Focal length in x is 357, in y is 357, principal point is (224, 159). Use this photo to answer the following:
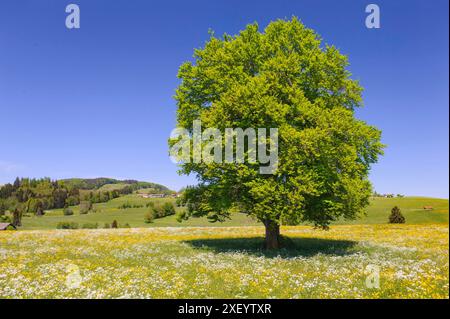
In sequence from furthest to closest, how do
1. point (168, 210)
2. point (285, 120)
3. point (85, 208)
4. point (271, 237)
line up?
point (85, 208), point (168, 210), point (271, 237), point (285, 120)

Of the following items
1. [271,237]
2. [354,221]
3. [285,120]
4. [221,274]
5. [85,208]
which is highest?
[285,120]

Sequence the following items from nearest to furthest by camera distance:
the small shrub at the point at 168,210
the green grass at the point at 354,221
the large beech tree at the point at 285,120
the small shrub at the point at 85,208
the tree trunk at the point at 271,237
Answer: the large beech tree at the point at 285,120 < the tree trunk at the point at 271,237 < the green grass at the point at 354,221 < the small shrub at the point at 168,210 < the small shrub at the point at 85,208

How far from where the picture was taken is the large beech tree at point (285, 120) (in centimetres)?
2553

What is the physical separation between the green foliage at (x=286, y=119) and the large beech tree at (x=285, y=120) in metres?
0.08

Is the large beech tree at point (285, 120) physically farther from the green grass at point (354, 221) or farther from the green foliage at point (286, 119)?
the green grass at point (354, 221)

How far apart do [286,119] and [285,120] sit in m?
1.40

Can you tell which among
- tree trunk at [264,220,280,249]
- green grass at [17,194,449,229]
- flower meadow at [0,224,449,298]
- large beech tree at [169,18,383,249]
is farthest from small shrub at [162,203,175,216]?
tree trunk at [264,220,280,249]

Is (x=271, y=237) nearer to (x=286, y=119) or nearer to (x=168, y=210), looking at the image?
(x=286, y=119)

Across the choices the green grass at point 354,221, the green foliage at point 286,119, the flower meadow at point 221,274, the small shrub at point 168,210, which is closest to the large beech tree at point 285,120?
the green foliage at point 286,119

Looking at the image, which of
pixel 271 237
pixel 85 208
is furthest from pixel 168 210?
pixel 271 237

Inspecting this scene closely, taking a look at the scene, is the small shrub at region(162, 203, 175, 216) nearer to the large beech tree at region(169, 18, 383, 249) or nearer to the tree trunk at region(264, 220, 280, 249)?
the large beech tree at region(169, 18, 383, 249)

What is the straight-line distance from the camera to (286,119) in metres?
27.8
